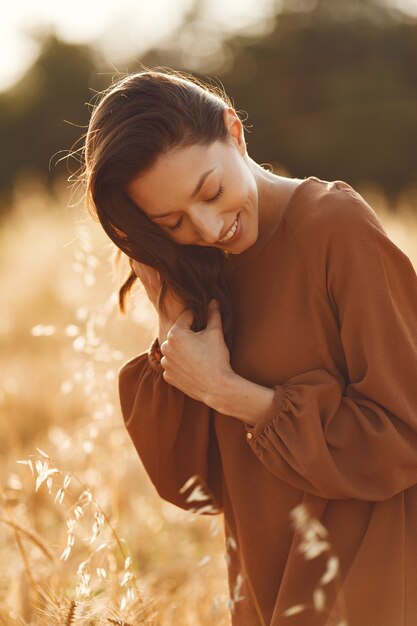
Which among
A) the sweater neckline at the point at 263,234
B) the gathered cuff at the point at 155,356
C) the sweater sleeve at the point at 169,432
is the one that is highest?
the sweater neckline at the point at 263,234

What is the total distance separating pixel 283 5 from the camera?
2019 centimetres

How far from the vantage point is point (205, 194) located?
1.75m

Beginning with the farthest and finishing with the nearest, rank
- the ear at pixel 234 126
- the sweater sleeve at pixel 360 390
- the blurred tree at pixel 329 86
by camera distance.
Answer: the blurred tree at pixel 329 86, the ear at pixel 234 126, the sweater sleeve at pixel 360 390

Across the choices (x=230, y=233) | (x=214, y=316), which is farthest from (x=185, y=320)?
(x=230, y=233)

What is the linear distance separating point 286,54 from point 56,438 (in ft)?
59.6

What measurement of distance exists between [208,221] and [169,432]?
54 cm

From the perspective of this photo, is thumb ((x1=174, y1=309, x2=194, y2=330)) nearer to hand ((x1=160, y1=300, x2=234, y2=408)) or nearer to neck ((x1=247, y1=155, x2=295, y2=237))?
hand ((x1=160, y1=300, x2=234, y2=408))

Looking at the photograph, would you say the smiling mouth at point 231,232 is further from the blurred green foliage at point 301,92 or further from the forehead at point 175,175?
the blurred green foliage at point 301,92

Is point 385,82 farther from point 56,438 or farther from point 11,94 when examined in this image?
point 56,438

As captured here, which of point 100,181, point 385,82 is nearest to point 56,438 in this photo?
point 100,181

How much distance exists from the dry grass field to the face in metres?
0.39

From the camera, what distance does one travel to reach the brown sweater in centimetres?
→ 161

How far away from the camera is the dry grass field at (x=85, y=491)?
1.80 m

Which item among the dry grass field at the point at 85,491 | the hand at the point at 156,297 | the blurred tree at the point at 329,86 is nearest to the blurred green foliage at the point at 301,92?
the blurred tree at the point at 329,86
